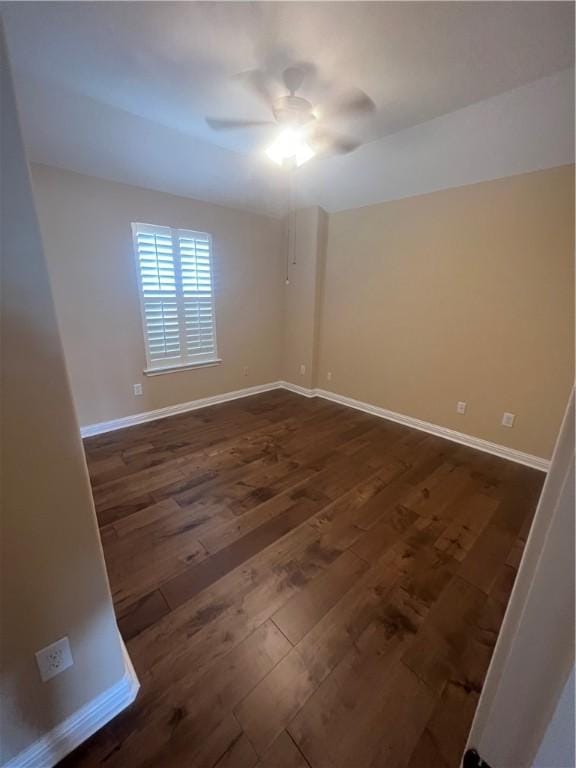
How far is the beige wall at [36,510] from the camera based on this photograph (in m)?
0.66

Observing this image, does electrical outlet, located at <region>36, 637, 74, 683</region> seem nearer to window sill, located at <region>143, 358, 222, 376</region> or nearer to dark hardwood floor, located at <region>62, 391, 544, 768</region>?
dark hardwood floor, located at <region>62, 391, 544, 768</region>

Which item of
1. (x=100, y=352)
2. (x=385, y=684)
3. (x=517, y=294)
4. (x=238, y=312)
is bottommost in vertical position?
(x=385, y=684)

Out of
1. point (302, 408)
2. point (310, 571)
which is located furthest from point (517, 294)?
point (310, 571)

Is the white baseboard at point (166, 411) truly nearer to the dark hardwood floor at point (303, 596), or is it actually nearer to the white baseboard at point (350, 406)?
the white baseboard at point (350, 406)

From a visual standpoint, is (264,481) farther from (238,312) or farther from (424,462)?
(238,312)

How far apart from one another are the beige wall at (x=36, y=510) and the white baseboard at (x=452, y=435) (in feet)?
10.5

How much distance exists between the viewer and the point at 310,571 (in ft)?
5.34

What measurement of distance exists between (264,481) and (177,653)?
1229 millimetres

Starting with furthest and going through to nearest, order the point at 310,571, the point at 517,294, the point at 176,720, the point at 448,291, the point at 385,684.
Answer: the point at 448,291 < the point at 517,294 < the point at 310,571 < the point at 385,684 < the point at 176,720

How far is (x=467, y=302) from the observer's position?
288 cm

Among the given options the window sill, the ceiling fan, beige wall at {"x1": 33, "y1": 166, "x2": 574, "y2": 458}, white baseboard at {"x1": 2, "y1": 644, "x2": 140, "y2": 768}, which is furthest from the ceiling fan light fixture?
white baseboard at {"x1": 2, "y1": 644, "x2": 140, "y2": 768}

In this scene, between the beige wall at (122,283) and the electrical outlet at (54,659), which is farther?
the beige wall at (122,283)

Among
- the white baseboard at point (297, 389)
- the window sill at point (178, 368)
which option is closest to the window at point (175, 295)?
the window sill at point (178, 368)

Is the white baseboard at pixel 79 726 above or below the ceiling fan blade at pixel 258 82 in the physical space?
below
